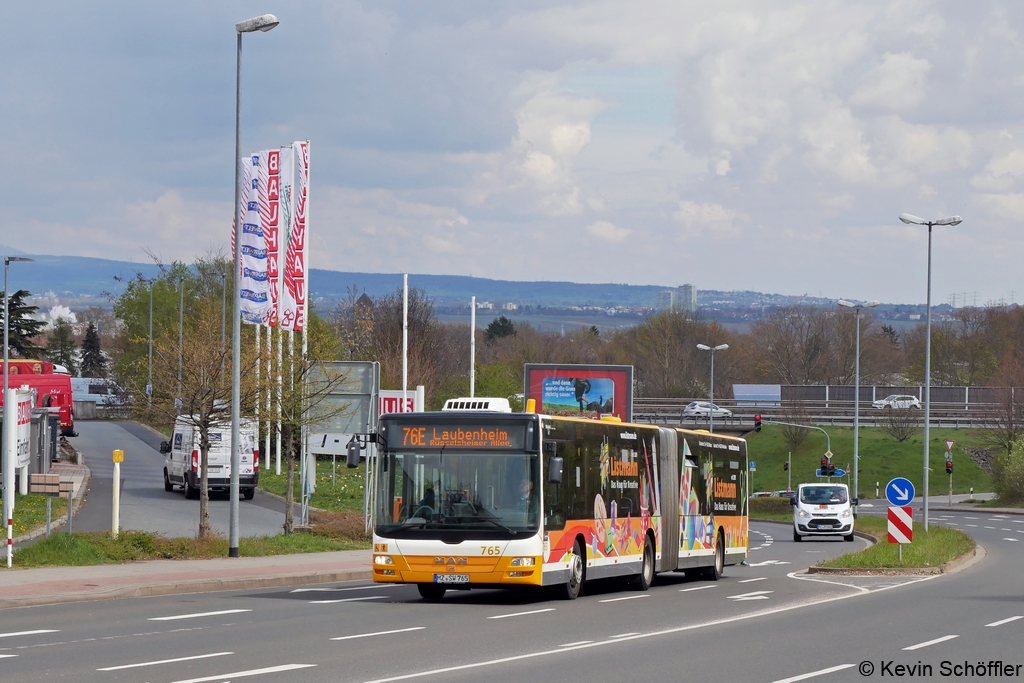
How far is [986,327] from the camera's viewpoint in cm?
13150

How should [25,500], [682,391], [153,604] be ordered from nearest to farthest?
[153,604] < [25,500] < [682,391]

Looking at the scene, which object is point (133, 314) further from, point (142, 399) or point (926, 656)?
point (926, 656)

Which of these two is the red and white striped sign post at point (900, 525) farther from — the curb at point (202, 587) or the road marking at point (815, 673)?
the road marking at point (815, 673)

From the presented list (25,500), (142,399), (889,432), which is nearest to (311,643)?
(142,399)

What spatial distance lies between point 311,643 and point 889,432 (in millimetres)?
85285

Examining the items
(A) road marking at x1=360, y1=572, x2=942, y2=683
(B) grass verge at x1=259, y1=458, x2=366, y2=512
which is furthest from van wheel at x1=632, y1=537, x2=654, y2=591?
(B) grass verge at x1=259, y1=458, x2=366, y2=512

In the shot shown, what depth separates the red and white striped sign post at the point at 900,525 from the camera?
27250 mm

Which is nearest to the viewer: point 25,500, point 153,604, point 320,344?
point 153,604

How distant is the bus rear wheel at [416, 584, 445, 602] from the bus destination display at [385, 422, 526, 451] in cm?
232

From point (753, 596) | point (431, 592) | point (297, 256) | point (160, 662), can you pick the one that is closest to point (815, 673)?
point (160, 662)

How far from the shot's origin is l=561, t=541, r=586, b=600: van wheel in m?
20.7

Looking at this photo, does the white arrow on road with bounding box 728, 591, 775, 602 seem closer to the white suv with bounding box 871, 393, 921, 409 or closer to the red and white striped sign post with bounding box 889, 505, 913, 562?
the red and white striped sign post with bounding box 889, 505, 913, 562

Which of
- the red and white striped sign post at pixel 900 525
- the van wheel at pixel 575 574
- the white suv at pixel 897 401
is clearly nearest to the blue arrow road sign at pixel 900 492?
the red and white striped sign post at pixel 900 525

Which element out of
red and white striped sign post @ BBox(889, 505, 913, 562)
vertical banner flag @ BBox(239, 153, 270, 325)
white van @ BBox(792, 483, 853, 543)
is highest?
vertical banner flag @ BBox(239, 153, 270, 325)
